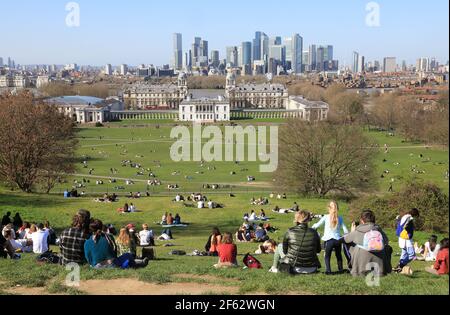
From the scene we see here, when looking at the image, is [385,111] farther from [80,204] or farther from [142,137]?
[80,204]

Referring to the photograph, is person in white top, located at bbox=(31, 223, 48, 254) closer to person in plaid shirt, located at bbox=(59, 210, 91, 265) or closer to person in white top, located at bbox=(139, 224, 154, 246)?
person in white top, located at bbox=(139, 224, 154, 246)

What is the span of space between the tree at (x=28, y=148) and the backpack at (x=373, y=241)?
24.1 m

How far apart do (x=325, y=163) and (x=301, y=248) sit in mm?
20727

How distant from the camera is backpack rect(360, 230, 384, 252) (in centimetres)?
778

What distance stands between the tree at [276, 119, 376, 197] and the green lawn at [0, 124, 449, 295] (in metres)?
1.31

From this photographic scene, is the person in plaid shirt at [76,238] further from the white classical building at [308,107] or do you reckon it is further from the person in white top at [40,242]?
the white classical building at [308,107]

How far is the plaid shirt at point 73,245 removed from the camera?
337 inches

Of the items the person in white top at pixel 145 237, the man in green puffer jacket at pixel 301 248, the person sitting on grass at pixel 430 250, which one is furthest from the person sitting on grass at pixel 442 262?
the person in white top at pixel 145 237

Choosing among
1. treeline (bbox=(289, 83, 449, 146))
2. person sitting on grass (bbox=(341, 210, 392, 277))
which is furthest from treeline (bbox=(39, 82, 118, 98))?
person sitting on grass (bbox=(341, 210, 392, 277))

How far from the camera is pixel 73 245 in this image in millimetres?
8648

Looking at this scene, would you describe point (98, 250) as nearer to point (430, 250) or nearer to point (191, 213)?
point (430, 250)

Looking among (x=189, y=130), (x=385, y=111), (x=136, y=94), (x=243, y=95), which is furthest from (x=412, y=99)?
(x=136, y=94)

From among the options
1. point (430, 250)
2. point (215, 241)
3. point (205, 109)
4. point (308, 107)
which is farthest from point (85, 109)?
point (430, 250)

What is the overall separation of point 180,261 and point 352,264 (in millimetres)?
4156
